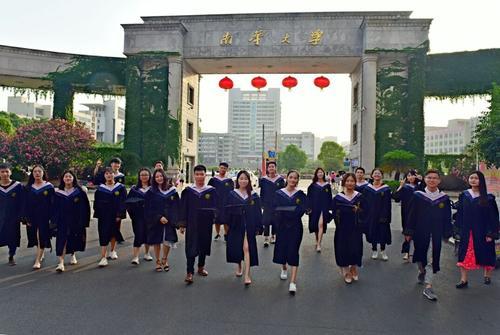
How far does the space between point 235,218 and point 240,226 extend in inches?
5.4

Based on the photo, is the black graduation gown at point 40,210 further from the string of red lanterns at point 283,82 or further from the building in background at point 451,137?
the building in background at point 451,137

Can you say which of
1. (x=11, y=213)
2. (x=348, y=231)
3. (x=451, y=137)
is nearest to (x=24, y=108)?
(x=11, y=213)

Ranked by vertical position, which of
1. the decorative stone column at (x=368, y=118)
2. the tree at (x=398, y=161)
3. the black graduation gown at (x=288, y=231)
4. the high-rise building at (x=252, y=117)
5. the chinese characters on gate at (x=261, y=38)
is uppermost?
the high-rise building at (x=252, y=117)

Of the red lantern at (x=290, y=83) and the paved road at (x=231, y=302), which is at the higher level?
the red lantern at (x=290, y=83)

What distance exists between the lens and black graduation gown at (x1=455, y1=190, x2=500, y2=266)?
5477 mm

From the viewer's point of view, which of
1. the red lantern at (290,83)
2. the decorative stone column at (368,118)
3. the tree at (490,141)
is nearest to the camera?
the tree at (490,141)

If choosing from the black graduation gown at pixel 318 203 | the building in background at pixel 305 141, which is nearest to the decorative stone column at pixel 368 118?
the black graduation gown at pixel 318 203

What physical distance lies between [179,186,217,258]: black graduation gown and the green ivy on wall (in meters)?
18.9

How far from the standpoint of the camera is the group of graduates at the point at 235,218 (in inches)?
212

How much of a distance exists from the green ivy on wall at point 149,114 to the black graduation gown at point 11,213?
58.2 feet

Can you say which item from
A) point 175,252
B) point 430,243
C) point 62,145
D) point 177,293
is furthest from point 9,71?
point 430,243

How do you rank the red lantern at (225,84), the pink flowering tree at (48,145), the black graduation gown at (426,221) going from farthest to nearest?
the pink flowering tree at (48,145), the red lantern at (225,84), the black graduation gown at (426,221)

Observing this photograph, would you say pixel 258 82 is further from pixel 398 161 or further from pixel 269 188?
pixel 269 188

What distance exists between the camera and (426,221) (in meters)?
5.32
